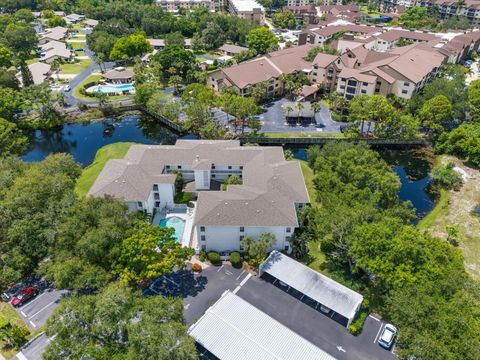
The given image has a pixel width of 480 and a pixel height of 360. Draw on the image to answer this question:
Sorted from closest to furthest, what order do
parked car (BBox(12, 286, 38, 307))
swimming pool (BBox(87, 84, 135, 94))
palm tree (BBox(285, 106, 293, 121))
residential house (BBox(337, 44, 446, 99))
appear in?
1. parked car (BBox(12, 286, 38, 307))
2. palm tree (BBox(285, 106, 293, 121))
3. residential house (BBox(337, 44, 446, 99))
4. swimming pool (BBox(87, 84, 135, 94))

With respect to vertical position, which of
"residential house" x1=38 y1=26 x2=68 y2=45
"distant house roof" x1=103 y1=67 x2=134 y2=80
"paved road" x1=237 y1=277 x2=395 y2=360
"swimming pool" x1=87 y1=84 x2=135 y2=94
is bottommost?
"paved road" x1=237 y1=277 x2=395 y2=360

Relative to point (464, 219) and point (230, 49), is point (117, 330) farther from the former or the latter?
point (230, 49)

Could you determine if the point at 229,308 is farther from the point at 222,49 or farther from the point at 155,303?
→ the point at 222,49

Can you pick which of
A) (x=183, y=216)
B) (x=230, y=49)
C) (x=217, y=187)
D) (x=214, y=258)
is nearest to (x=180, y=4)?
(x=230, y=49)

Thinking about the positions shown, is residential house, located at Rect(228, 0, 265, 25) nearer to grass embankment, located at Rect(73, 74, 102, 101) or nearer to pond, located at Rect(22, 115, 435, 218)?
grass embankment, located at Rect(73, 74, 102, 101)

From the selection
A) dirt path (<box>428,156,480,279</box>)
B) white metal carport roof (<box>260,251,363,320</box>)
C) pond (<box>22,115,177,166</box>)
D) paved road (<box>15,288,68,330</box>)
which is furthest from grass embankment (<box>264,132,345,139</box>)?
paved road (<box>15,288,68,330</box>)
